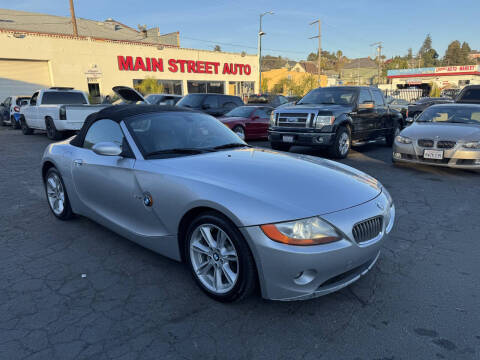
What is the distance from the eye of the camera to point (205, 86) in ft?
118

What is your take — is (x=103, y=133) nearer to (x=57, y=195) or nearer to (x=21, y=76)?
(x=57, y=195)

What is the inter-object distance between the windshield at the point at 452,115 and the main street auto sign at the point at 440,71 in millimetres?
53852

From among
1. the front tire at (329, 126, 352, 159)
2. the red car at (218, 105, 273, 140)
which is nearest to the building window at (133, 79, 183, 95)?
the red car at (218, 105, 273, 140)

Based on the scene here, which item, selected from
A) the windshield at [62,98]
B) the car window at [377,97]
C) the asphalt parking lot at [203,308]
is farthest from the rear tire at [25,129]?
the car window at [377,97]

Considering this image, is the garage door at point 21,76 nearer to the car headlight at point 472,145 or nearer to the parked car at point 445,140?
the parked car at point 445,140

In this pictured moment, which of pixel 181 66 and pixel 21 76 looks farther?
pixel 181 66

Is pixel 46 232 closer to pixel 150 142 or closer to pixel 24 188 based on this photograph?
pixel 150 142

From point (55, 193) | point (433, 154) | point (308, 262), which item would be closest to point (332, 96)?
point (433, 154)

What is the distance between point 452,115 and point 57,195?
832cm

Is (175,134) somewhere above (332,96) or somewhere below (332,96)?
below

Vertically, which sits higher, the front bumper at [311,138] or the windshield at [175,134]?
the windshield at [175,134]

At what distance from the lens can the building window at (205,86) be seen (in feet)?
113

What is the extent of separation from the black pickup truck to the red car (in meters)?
2.10

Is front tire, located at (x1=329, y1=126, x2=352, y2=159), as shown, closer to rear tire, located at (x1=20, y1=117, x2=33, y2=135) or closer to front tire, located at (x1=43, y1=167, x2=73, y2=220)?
front tire, located at (x1=43, y1=167, x2=73, y2=220)
